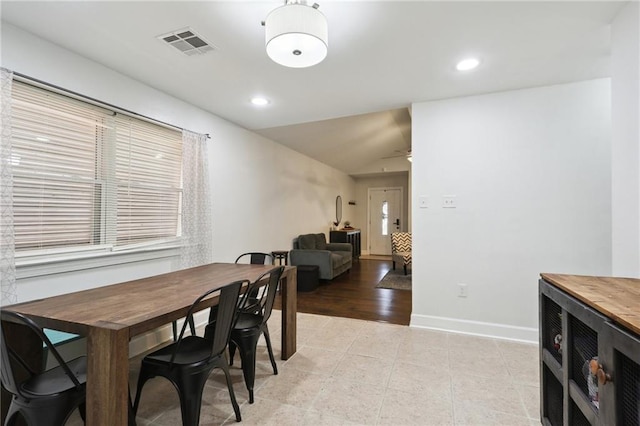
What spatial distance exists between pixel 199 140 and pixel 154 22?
1.50 metres

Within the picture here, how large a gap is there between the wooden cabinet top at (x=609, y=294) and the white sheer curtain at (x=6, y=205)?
291 cm

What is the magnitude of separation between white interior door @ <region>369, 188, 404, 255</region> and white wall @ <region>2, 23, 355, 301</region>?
222 cm

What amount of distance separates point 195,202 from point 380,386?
251cm

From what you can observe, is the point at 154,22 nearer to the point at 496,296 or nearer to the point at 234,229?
the point at 234,229

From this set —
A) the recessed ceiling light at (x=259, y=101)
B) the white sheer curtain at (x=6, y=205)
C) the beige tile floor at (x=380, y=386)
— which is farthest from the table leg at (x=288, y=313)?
the recessed ceiling light at (x=259, y=101)

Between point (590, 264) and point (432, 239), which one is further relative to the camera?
point (432, 239)

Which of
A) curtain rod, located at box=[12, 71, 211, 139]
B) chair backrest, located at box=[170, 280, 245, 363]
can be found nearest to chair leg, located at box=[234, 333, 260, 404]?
chair backrest, located at box=[170, 280, 245, 363]

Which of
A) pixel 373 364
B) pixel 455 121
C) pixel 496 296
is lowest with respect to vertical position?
pixel 373 364

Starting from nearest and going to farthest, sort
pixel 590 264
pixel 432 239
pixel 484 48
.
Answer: pixel 484 48 → pixel 590 264 → pixel 432 239

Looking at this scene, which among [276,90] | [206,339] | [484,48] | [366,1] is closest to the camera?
[366,1]

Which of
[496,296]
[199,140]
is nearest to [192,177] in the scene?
[199,140]

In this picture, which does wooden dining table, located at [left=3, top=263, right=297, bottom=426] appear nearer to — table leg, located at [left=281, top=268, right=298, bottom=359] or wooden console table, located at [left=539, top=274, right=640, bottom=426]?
table leg, located at [left=281, top=268, right=298, bottom=359]

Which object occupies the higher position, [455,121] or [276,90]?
[276,90]

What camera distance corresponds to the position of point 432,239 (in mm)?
3156
